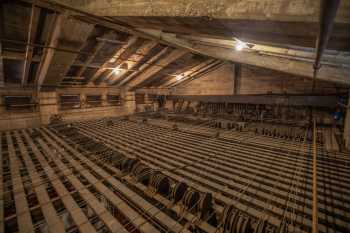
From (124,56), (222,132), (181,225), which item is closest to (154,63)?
(124,56)

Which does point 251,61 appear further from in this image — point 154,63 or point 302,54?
point 154,63

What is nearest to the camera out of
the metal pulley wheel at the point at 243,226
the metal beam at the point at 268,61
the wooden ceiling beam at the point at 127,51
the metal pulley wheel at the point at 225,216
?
the metal pulley wheel at the point at 243,226

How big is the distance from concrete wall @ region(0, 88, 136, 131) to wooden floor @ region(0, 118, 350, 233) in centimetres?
371

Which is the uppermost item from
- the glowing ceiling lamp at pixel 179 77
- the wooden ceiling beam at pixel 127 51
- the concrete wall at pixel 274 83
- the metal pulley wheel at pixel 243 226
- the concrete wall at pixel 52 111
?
the wooden ceiling beam at pixel 127 51

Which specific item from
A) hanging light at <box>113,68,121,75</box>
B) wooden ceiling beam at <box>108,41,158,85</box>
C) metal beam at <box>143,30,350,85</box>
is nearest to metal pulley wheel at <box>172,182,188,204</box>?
metal beam at <box>143,30,350,85</box>

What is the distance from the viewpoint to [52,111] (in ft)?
28.6

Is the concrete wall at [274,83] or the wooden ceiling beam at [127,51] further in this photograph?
the concrete wall at [274,83]

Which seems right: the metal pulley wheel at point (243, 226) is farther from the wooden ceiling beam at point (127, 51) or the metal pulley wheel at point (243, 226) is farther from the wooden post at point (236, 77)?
the wooden post at point (236, 77)

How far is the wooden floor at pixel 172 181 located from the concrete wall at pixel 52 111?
3.71 m

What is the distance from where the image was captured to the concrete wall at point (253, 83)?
→ 8680mm

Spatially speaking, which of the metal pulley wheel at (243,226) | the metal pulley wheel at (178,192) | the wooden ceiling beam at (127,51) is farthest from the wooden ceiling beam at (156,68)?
the metal pulley wheel at (243,226)

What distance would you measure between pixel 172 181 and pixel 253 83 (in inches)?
384

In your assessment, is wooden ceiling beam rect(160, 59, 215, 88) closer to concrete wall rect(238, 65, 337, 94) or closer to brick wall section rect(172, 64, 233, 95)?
brick wall section rect(172, 64, 233, 95)

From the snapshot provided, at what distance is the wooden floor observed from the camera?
6.48 ft
